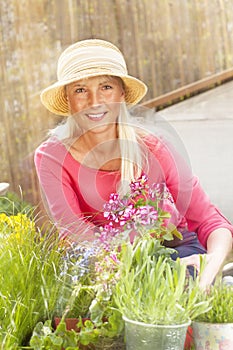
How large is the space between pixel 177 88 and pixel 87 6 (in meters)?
0.73

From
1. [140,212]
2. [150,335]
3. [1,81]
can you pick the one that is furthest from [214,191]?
[150,335]

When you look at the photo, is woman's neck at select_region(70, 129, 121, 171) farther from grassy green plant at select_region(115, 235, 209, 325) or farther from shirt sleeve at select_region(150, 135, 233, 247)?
grassy green plant at select_region(115, 235, 209, 325)

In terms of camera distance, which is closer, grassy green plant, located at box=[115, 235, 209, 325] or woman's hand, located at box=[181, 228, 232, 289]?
grassy green plant, located at box=[115, 235, 209, 325]

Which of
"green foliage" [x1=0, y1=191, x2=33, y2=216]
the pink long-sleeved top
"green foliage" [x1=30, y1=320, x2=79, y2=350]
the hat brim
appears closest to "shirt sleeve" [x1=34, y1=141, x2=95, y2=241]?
the pink long-sleeved top

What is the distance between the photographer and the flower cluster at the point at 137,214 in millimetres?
→ 2277

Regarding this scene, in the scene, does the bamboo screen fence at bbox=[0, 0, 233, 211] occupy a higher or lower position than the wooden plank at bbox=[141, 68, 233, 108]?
A: higher

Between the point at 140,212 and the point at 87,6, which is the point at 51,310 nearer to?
the point at 140,212

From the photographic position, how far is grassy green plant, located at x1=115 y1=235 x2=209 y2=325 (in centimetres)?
188

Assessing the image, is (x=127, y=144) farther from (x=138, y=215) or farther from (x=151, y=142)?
(x=138, y=215)

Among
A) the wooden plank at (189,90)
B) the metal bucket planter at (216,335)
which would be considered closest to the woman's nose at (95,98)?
the metal bucket planter at (216,335)

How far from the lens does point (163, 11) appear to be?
4.51 metres

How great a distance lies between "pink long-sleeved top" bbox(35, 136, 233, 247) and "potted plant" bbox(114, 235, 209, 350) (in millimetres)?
825

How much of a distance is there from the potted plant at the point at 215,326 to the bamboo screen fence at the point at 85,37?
266 cm

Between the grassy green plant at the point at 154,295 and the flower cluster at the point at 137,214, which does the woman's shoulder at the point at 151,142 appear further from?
the grassy green plant at the point at 154,295
